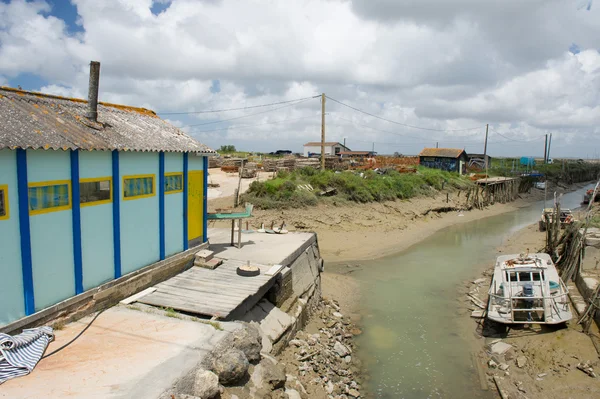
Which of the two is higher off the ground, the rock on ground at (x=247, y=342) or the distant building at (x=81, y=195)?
the distant building at (x=81, y=195)

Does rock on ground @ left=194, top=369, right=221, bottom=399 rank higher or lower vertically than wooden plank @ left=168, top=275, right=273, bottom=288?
lower

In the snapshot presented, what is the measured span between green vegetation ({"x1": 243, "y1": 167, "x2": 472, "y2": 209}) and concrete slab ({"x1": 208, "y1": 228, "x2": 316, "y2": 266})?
10799 millimetres

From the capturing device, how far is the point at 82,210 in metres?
7.77

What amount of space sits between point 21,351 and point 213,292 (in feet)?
12.3

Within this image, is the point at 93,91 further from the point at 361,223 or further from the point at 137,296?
the point at 361,223

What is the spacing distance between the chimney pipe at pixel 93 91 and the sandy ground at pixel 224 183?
18.0 metres

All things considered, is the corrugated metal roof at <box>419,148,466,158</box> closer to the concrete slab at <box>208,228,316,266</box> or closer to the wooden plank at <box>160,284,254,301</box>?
the concrete slab at <box>208,228,316,266</box>

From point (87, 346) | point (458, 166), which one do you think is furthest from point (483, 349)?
point (458, 166)

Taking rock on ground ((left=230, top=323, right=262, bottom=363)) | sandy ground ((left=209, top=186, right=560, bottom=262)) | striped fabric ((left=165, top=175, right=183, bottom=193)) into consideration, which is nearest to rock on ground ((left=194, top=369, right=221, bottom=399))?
rock on ground ((left=230, top=323, right=262, bottom=363))

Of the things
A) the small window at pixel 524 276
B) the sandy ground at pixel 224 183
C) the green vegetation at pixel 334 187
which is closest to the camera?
the small window at pixel 524 276

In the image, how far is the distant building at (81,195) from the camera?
6621 mm

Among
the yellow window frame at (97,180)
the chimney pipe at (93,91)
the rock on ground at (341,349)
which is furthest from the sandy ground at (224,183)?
the yellow window frame at (97,180)

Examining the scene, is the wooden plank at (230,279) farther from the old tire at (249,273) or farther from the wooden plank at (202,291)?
the wooden plank at (202,291)

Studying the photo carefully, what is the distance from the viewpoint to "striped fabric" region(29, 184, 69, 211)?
6.89 metres
